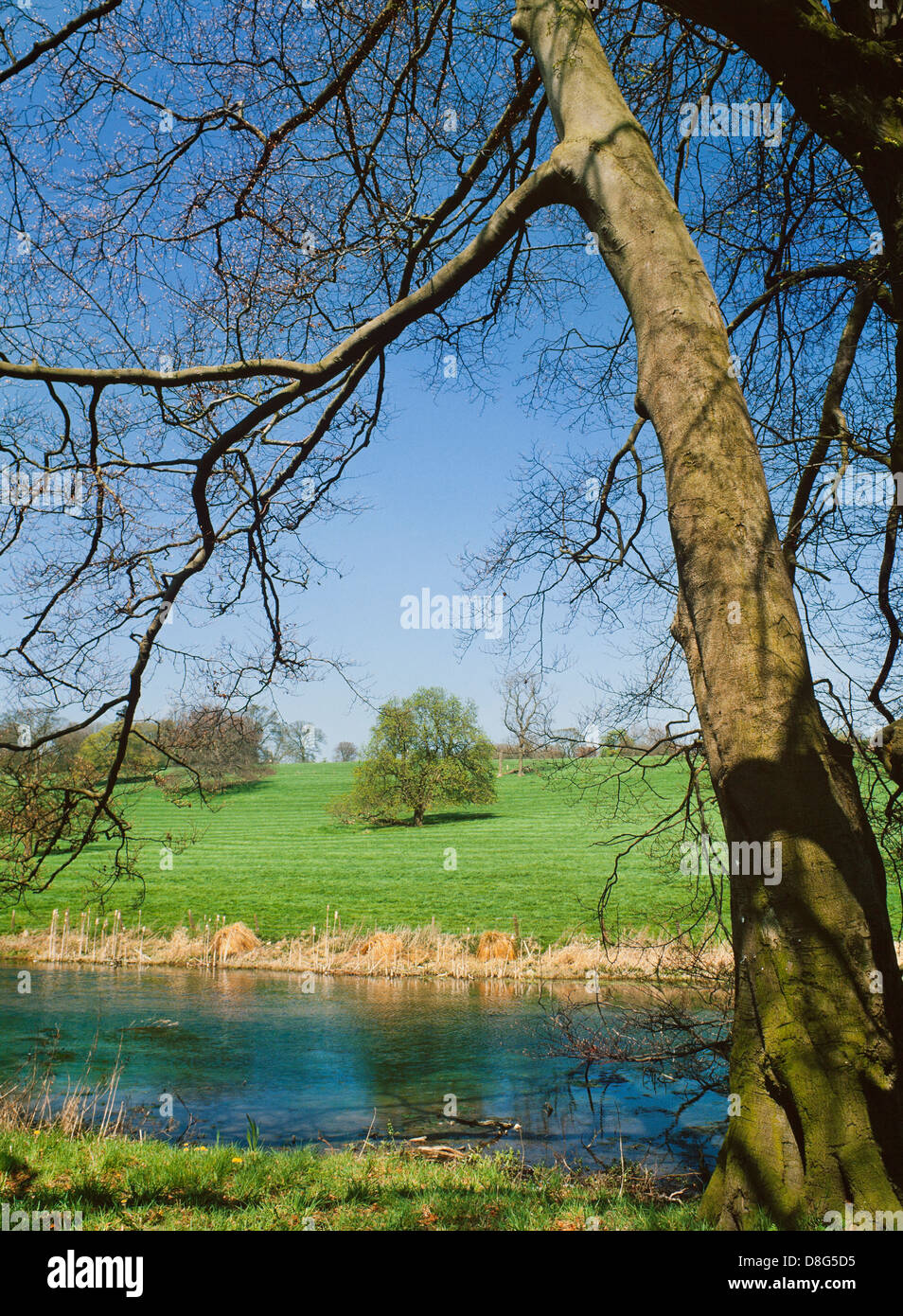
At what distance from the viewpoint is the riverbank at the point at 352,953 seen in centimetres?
1538

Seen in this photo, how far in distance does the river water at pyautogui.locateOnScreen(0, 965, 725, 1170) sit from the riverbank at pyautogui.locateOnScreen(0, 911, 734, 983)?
658 mm

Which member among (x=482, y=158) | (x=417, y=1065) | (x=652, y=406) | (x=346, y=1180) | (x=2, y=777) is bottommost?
(x=417, y=1065)

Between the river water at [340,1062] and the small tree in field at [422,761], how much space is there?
23.7 meters

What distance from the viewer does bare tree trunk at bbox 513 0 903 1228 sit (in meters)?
2.63

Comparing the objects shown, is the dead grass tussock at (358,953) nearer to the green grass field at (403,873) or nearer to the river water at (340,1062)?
the river water at (340,1062)

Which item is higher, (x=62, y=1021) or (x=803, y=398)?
(x=803, y=398)

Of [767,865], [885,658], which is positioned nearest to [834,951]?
[767,865]

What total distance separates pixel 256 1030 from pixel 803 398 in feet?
36.7

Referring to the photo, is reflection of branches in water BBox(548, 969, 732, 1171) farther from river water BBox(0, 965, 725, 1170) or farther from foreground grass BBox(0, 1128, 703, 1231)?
foreground grass BBox(0, 1128, 703, 1231)

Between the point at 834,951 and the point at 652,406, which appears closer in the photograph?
the point at 834,951

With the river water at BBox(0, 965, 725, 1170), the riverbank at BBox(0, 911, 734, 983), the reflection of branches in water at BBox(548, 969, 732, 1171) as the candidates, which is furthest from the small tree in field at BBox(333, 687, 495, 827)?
the reflection of branches in water at BBox(548, 969, 732, 1171)

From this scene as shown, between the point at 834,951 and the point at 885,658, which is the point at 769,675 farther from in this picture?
the point at 885,658

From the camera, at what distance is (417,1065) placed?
10617 mm
